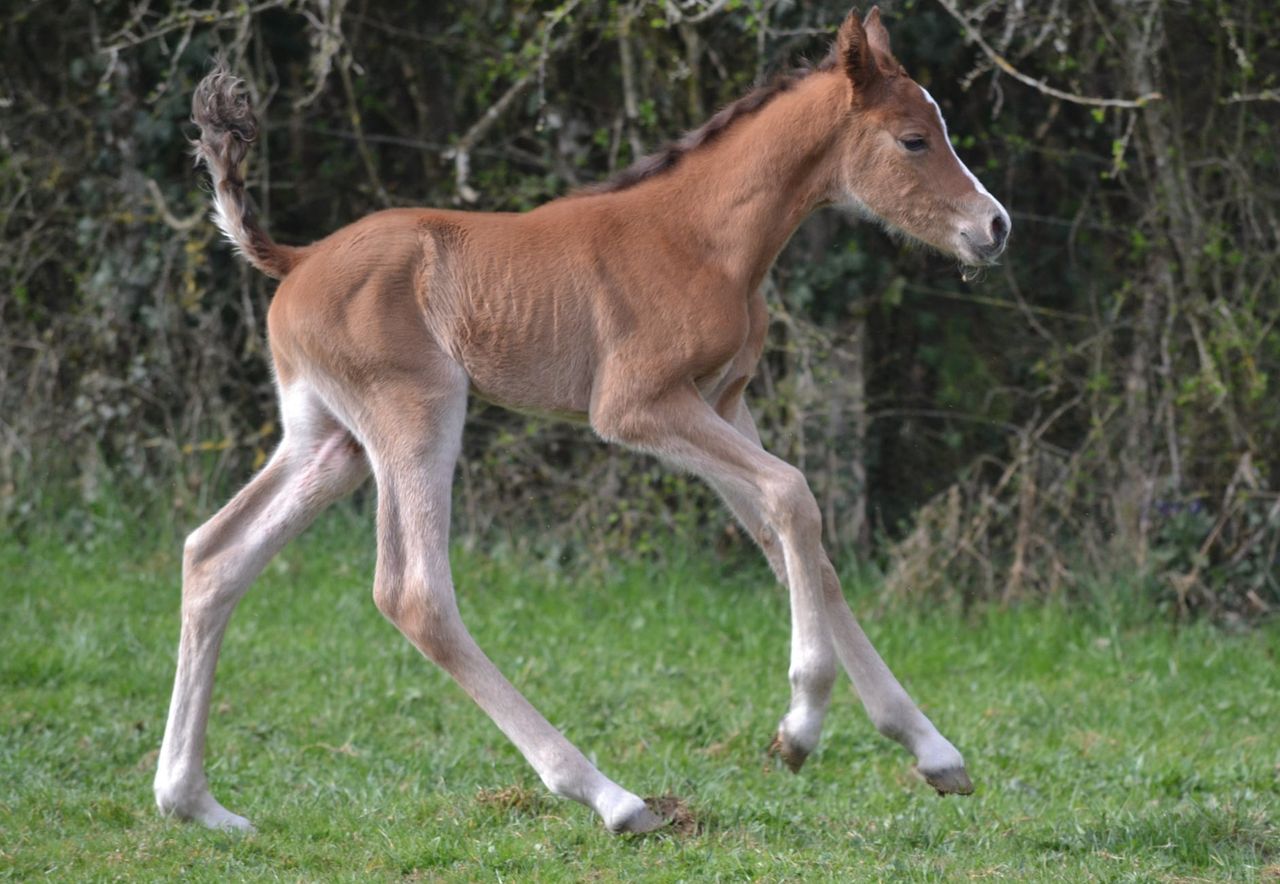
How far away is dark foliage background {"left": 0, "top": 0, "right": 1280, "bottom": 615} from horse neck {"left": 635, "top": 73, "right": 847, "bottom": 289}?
10.9 feet

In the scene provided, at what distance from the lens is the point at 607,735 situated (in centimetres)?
617

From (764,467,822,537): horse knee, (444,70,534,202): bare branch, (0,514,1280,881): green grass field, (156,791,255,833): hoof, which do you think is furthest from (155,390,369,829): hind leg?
(444,70,534,202): bare branch

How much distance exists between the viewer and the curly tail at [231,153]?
16.1 ft

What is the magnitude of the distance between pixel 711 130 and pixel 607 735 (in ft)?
7.94

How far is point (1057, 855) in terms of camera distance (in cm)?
441

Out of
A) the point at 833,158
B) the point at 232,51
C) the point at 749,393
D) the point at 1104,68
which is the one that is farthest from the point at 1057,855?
the point at 232,51

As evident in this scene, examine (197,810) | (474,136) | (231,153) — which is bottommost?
(197,810)

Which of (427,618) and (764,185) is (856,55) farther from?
(427,618)

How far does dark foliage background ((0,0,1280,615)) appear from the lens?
838 cm

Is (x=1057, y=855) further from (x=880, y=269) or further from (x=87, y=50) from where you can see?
(x=87, y=50)

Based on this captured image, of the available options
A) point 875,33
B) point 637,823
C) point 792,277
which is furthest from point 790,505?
point 792,277

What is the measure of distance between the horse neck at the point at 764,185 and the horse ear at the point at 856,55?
0.08 m

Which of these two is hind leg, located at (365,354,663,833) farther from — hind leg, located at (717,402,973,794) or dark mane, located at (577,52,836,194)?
dark mane, located at (577,52,836,194)

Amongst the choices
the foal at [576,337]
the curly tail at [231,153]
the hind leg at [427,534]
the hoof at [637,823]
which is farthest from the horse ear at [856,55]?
the hoof at [637,823]
